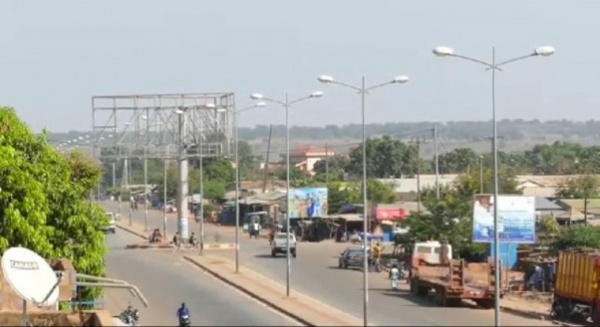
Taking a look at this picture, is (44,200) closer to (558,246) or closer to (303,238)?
(558,246)

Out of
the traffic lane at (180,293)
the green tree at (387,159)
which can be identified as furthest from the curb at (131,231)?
the green tree at (387,159)

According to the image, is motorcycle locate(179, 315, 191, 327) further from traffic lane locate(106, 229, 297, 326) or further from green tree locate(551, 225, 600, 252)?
green tree locate(551, 225, 600, 252)

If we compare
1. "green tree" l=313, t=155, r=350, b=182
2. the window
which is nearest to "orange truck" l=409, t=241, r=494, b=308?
the window

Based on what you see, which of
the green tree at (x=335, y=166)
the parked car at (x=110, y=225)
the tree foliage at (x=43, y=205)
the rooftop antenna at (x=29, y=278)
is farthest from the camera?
the green tree at (x=335, y=166)

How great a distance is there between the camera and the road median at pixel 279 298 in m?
36.6

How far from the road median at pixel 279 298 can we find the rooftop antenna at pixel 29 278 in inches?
679

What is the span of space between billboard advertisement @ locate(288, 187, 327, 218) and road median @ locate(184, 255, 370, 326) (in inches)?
867

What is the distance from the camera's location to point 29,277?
18.0 m

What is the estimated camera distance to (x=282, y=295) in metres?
45.4

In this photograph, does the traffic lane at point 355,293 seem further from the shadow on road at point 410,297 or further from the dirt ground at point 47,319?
the dirt ground at point 47,319

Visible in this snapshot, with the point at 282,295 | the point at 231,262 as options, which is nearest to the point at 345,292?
the point at 282,295

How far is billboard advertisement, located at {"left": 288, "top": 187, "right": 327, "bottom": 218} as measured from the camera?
85.6 m

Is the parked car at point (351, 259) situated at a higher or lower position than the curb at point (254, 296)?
higher

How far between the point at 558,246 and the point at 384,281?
7336mm
